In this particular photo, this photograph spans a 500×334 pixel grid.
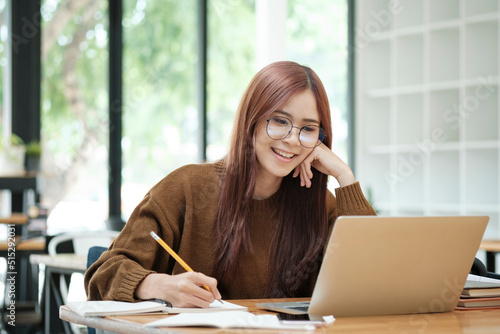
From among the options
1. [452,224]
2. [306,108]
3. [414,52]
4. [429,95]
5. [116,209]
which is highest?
[414,52]

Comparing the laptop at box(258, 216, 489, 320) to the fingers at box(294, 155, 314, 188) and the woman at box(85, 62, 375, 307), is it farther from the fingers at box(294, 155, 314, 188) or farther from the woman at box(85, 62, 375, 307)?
the fingers at box(294, 155, 314, 188)

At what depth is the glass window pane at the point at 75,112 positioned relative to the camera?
4.77 metres

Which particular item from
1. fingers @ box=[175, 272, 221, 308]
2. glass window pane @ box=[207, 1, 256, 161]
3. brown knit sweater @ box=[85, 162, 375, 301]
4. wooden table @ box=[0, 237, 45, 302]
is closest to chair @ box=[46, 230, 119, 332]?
wooden table @ box=[0, 237, 45, 302]

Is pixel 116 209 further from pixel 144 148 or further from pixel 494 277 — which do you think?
pixel 494 277

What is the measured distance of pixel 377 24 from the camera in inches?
241

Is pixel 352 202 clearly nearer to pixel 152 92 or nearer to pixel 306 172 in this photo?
pixel 306 172

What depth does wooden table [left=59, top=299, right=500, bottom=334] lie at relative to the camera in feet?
3.80

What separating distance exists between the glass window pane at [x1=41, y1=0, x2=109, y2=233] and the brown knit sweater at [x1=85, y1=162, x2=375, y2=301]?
10.3ft

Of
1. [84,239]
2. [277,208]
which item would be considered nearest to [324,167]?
[277,208]

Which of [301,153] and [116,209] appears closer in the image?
[301,153]

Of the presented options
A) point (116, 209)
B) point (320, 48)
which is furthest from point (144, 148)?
point (320, 48)

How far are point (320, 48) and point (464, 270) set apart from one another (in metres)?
5.09

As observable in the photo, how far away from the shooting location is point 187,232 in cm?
176

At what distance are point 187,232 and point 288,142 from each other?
0.37 m
